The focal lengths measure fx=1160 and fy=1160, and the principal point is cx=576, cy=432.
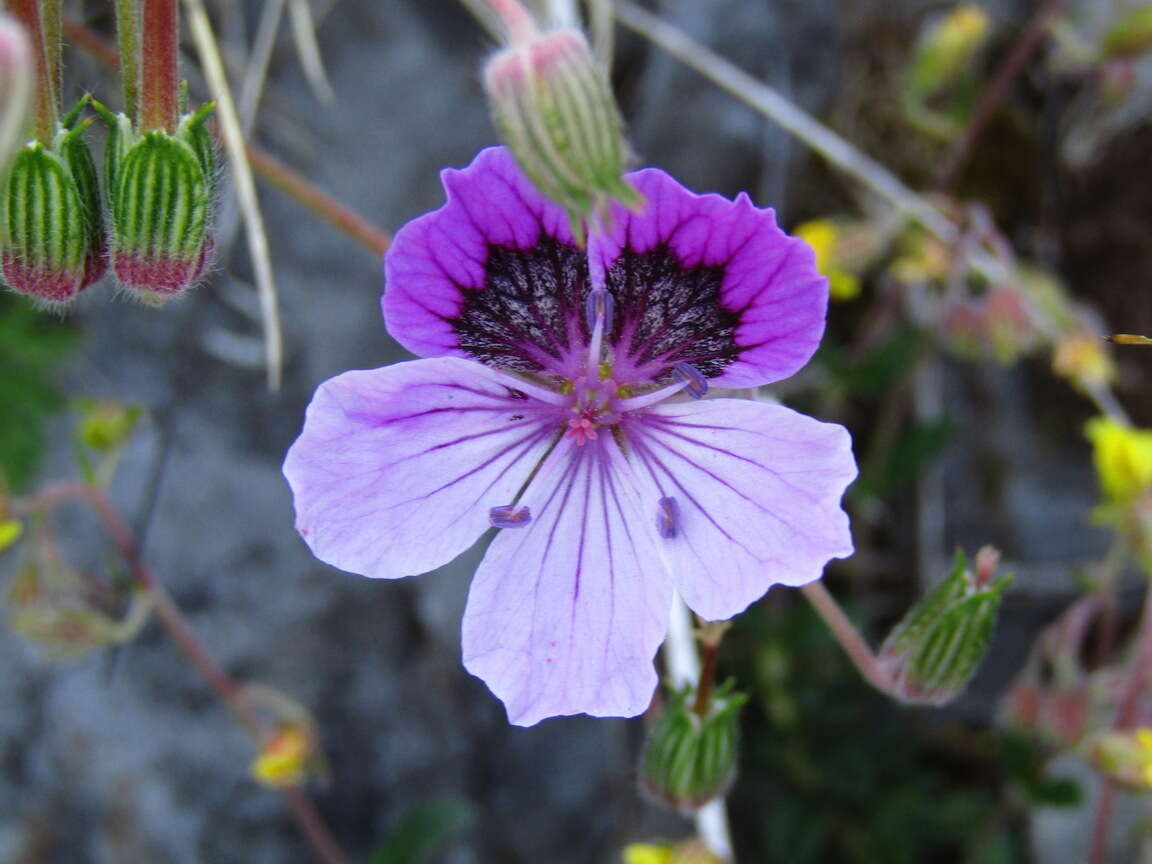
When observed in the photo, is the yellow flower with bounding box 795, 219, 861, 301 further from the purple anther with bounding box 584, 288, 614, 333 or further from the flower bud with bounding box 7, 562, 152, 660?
the flower bud with bounding box 7, 562, 152, 660

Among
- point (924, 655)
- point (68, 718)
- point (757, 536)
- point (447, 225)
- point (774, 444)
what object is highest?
point (447, 225)

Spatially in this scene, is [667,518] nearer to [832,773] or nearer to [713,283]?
[713,283]

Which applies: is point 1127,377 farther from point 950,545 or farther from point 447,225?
point 447,225

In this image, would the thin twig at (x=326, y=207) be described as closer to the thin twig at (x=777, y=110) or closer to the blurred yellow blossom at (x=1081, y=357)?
the thin twig at (x=777, y=110)

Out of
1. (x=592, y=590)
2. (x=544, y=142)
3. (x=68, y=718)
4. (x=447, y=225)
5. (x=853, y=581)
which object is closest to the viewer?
(x=544, y=142)

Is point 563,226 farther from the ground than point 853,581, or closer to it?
farther from the ground

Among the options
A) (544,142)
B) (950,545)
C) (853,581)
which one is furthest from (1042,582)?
(544,142)

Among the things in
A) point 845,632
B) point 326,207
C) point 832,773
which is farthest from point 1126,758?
point 326,207
